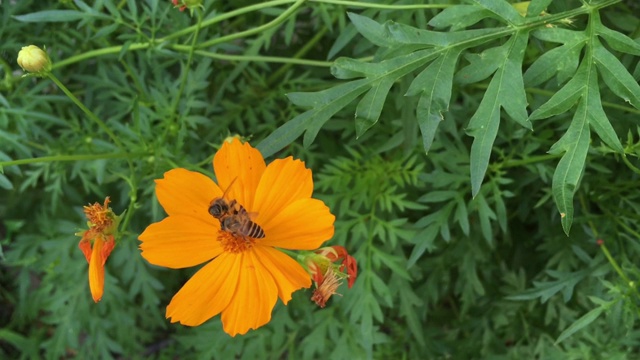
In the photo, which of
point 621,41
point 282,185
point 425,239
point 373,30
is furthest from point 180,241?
point 621,41

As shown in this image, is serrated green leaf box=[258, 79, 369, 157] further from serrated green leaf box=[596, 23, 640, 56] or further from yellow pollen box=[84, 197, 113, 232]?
serrated green leaf box=[596, 23, 640, 56]

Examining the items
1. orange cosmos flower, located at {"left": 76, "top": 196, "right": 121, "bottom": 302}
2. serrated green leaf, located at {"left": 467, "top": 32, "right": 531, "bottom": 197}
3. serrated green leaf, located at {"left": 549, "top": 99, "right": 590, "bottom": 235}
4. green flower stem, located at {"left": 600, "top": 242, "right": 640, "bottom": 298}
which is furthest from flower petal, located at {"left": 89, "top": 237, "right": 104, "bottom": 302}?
green flower stem, located at {"left": 600, "top": 242, "right": 640, "bottom": 298}

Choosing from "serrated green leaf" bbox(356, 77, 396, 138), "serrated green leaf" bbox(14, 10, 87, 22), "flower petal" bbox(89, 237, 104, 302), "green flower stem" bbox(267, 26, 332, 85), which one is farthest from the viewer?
"green flower stem" bbox(267, 26, 332, 85)

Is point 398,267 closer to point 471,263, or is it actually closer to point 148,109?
point 471,263

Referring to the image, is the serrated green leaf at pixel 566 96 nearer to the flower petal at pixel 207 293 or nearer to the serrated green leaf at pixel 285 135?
the serrated green leaf at pixel 285 135

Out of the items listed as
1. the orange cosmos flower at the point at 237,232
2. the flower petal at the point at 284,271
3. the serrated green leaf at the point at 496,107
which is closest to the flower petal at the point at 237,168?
the orange cosmos flower at the point at 237,232

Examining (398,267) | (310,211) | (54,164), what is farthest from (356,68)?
(54,164)
